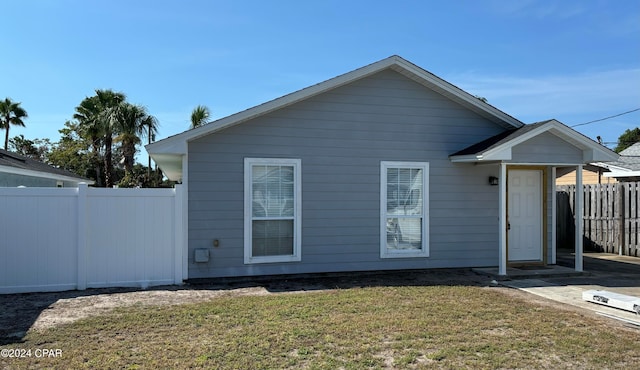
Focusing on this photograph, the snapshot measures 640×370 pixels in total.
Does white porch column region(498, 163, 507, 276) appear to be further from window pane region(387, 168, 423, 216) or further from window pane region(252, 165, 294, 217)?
window pane region(252, 165, 294, 217)

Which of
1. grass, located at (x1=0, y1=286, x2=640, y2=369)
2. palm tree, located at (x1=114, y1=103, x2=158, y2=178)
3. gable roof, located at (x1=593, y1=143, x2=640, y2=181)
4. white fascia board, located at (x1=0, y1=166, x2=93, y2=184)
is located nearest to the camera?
grass, located at (x1=0, y1=286, x2=640, y2=369)

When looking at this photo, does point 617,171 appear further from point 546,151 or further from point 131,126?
point 131,126

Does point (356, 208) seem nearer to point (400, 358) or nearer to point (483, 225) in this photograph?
point (483, 225)

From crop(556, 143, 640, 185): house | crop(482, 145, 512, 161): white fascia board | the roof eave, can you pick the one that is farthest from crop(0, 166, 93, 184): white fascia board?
crop(556, 143, 640, 185): house

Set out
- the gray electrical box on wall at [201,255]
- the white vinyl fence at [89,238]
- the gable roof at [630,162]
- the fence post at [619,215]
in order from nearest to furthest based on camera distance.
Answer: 1. the white vinyl fence at [89,238]
2. the gray electrical box on wall at [201,255]
3. the fence post at [619,215]
4. the gable roof at [630,162]

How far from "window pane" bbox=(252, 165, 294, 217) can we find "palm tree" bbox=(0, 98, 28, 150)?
3196 cm

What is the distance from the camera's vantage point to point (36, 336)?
5102 mm

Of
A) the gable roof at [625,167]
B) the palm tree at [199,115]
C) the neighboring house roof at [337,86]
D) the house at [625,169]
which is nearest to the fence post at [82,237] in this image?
the neighboring house roof at [337,86]

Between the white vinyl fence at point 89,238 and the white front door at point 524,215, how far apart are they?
22.7 feet

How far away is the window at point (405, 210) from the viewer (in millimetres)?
9508

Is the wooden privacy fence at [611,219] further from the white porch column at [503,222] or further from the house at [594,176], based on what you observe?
the white porch column at [503,222]

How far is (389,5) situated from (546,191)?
18.8 ft

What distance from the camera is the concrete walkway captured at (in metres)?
6.75

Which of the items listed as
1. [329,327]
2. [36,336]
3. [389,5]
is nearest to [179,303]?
[36,336]
